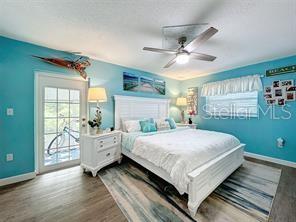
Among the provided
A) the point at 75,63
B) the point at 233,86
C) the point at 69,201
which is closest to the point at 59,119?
the point at 75,63

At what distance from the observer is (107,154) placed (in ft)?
9.59

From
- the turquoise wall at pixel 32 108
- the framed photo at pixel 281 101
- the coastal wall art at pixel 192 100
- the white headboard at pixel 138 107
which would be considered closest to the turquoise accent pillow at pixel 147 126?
the white headboard at pixel 138 107

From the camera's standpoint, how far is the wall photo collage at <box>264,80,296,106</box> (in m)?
3.16

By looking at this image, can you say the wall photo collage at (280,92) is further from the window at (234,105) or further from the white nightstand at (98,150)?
the white nightstand at (98,150)

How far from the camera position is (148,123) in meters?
3.49

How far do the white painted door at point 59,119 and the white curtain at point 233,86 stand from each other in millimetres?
3712

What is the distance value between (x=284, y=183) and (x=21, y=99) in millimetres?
4887

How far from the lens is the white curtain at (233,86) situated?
11.9 feet

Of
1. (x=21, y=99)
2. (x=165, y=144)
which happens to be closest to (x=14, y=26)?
(x=21, y=99)

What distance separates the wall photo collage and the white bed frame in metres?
1.46

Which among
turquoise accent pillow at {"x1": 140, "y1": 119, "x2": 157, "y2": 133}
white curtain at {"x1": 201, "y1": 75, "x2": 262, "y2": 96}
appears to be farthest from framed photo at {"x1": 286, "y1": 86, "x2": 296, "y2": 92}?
turquoise accent pillow at {"x1": 140, "y1": 119, "x2": 157, "y2": 133}

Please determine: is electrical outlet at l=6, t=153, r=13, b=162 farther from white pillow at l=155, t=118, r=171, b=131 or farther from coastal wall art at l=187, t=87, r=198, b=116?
coastal wall art at l=187, t=87, r=198, b=116

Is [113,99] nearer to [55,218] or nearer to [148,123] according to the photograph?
[148,123]

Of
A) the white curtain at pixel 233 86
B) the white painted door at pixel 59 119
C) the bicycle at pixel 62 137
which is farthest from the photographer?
the white curtain at pixel 233 86
